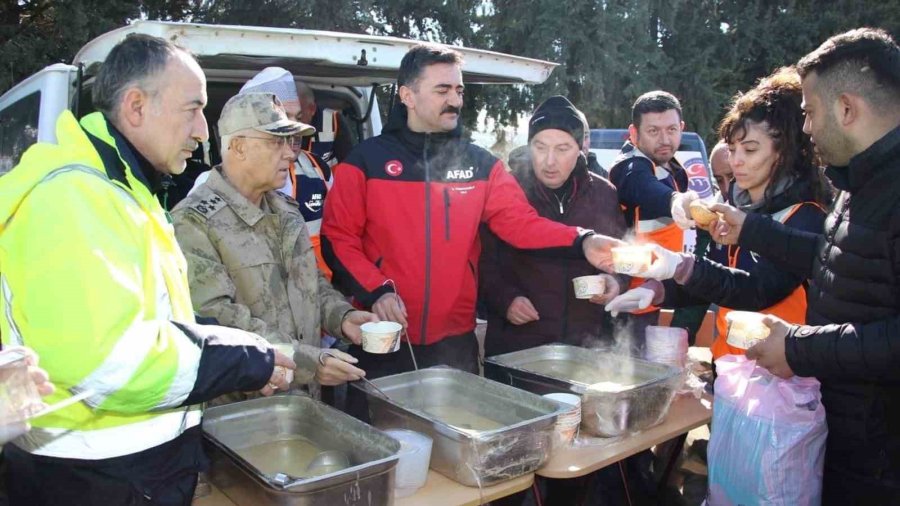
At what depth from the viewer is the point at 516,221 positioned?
3.28 meters

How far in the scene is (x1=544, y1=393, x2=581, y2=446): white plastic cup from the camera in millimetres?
2252

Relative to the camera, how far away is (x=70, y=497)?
164 cm

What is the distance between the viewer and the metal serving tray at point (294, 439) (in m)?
1.68

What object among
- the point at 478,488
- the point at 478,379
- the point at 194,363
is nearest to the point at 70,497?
the point at 194,363

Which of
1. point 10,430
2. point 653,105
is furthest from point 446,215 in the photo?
point 10,430

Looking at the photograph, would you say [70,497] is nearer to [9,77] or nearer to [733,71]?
[9,77]

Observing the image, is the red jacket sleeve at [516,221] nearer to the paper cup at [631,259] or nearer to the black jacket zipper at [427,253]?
the black jacket zipper at [427,253]

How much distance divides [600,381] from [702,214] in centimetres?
82

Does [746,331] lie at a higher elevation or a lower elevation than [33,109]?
lower

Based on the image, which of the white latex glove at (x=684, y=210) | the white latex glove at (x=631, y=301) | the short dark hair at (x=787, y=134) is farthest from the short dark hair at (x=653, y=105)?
the white latex glove at (x=631, y=301)

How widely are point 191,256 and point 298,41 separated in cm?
135

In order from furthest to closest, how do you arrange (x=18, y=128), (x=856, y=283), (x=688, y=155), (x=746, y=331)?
(x=688, y=155), (x=18, y=128), (x=746, y=331), (x=856, y=283)

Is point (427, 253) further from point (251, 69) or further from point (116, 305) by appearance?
point (116, 305)

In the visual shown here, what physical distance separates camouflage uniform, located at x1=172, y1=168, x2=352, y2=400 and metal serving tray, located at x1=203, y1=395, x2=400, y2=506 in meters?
0.15
